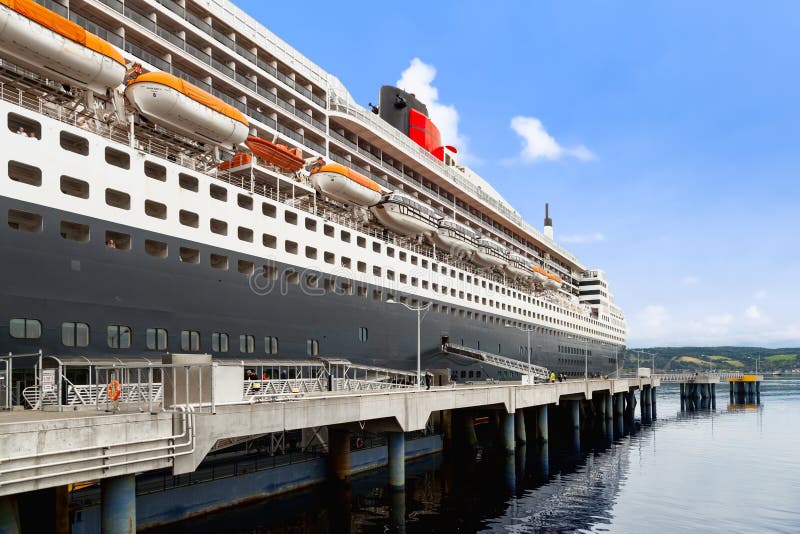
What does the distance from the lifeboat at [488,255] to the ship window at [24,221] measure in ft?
122

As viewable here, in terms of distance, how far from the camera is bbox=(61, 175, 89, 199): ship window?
21.8m

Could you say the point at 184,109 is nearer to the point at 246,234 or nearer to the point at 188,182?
the point at 188,182

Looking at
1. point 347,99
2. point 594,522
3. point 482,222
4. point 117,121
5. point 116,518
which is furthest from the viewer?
point 482,222

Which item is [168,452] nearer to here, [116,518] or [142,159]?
[116,518]

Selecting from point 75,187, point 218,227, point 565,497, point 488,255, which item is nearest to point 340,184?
point 218,227

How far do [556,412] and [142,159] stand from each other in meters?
46.0

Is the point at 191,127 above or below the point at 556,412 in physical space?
above

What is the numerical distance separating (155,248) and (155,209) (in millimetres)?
1639

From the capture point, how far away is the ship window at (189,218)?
25703 millimetres

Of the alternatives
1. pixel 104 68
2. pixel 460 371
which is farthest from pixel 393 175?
pixel 104 68

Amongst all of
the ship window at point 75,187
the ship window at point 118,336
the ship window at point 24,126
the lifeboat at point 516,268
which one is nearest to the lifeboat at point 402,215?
the lifeboat at point 516,268

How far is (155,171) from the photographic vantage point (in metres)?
25.1

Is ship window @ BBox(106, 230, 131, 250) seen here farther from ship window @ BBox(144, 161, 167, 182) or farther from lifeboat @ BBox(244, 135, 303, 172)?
lifeboat @ BBox(244, 135, 303, 172)

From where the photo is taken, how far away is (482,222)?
62156mm
